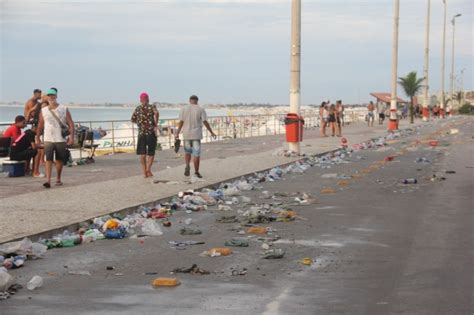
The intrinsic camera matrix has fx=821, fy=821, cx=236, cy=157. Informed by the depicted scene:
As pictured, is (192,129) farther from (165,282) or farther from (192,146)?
(165,282)

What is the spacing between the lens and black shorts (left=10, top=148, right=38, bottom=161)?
17.8 metres

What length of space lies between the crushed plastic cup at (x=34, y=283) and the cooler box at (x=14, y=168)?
1047 cm

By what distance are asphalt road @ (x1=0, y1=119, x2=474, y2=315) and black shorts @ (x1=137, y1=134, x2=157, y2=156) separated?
422 cm

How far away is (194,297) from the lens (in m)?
7.11

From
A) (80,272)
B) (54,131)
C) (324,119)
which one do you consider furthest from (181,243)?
(324,119)

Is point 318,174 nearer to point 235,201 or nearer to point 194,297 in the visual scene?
point 235,201

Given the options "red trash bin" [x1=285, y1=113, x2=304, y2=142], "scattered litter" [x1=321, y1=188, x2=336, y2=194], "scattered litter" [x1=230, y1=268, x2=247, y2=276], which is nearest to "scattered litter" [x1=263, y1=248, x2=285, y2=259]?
"scattered litter" [x1=230, y1=268, x2=247, y2=276]

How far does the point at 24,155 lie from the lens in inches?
703

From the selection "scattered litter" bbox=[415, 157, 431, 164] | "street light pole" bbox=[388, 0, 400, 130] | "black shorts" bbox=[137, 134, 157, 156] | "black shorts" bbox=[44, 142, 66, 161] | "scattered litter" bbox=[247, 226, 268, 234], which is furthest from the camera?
"street light pole" bbox=[388, 0, 400, 130]

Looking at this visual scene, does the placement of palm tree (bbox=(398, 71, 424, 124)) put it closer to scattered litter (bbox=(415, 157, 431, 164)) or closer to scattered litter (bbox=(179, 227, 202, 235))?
scattered litter (bbox=(415, 157, 431, 164))

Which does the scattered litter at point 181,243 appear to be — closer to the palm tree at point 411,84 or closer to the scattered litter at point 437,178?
the scattered litter at point 437,178

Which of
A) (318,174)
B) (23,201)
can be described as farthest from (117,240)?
(318,174)

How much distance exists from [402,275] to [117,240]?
4.04 metres

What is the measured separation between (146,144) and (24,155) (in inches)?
109
